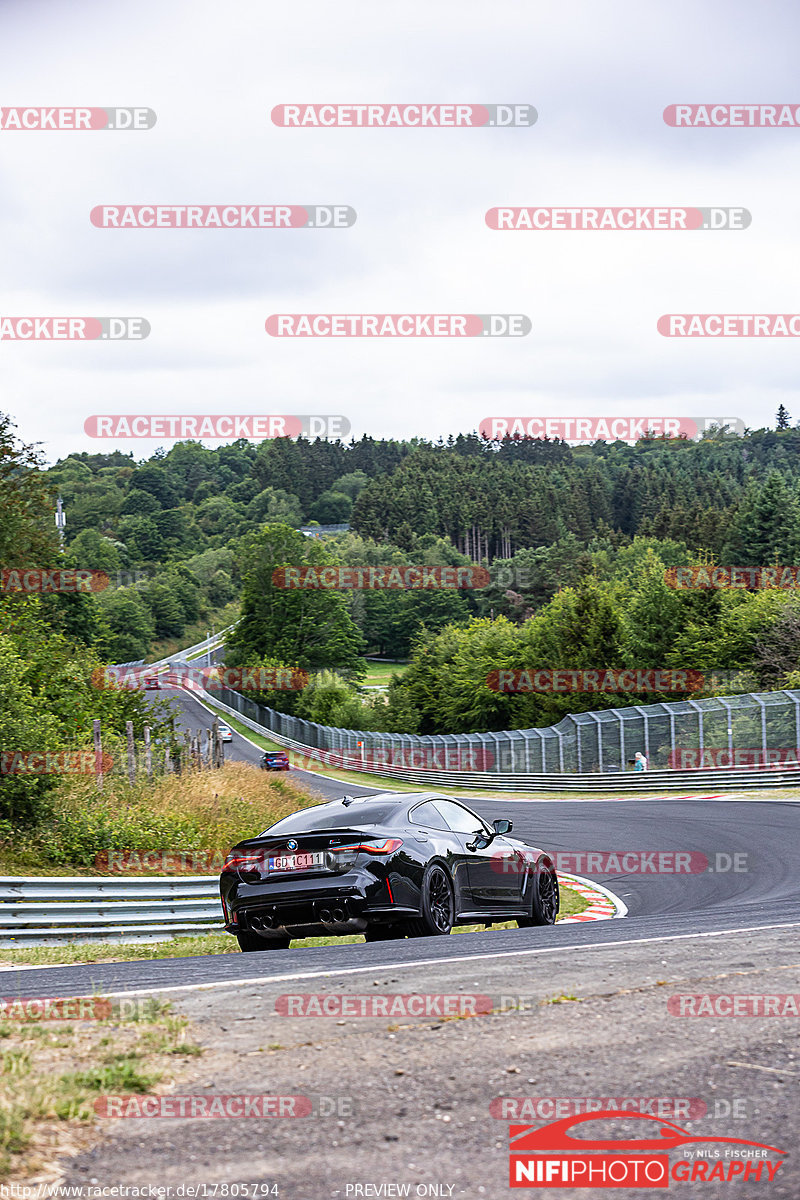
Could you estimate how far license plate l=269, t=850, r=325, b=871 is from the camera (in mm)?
9586

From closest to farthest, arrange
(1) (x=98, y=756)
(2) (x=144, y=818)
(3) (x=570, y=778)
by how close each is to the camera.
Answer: (2) (x=144, y=818) < (1) (x=98, y=756) < (3) (x=570, y=778)

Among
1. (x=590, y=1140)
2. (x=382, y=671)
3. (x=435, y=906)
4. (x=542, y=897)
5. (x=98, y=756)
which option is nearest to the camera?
(x=590, y=1140)

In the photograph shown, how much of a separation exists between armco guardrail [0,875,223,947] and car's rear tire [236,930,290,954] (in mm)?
2807

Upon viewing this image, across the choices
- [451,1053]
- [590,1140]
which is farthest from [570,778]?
[590,1140]

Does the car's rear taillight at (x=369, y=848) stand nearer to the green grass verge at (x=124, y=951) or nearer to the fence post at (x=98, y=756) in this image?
the green grass verge at (x=124, y=951)

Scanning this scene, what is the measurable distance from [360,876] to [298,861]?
0.57m

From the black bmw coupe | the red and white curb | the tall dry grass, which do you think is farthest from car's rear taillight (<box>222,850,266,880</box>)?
the tall dry grass

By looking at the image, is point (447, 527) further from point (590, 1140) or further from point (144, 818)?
point (590, 1140)

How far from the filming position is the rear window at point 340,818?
10.0m

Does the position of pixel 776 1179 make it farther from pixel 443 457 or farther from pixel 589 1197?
pixel 443 457

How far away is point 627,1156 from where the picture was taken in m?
3.89

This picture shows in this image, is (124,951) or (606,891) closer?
(124,951)

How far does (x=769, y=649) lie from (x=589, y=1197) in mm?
46807

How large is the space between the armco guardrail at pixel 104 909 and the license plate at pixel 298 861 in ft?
11.5
